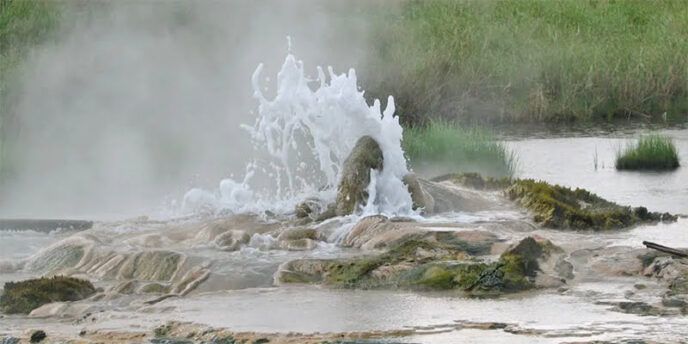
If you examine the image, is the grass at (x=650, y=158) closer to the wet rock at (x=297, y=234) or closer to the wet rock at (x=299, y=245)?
the wet rock at (x=297, y=234)

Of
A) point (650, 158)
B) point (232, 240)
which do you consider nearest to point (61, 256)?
point (232, 240)

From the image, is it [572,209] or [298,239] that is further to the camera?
[572,209]

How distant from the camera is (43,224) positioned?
A: 15.3 metres

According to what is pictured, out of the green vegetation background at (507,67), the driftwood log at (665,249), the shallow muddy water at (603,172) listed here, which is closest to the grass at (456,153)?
the shallow muddy water at (603,172)

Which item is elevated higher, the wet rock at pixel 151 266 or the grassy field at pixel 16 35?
the grassy field at pixel 16 35

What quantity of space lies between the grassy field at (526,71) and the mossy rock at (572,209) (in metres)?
7.27

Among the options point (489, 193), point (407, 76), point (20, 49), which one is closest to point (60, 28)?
point (20, 49)

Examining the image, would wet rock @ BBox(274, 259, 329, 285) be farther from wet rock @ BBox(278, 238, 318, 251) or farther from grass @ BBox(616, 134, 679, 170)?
grass @ BBox(616, 134, 679, 170)

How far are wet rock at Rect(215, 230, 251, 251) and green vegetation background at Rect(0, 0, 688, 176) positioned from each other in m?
7.94

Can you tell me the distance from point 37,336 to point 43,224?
493cm

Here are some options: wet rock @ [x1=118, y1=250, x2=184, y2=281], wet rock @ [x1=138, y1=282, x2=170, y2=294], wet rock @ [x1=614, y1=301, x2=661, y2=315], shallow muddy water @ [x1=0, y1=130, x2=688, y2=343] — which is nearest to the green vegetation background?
shallow muddy water @ [x1=0, y1=130, x2=688, y2=343]

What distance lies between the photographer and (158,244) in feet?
45.2

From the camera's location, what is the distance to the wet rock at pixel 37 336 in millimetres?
10406

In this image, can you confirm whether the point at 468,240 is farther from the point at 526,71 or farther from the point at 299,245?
the point at 526,71
